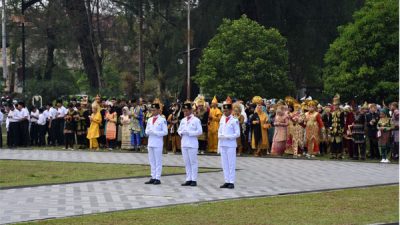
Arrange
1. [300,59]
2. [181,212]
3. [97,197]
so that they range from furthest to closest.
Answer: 1. [300,59]
2. [97,197]
3. [181,212]

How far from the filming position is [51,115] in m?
32.8

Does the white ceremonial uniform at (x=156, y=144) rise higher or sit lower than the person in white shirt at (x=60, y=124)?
lower

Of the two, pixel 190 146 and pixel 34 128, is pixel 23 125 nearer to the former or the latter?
pixel 34 128

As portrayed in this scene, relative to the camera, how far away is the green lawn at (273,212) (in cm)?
1268

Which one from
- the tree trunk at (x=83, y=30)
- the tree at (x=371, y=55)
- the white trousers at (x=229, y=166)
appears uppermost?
the tree trunk at (x=83, y=30)

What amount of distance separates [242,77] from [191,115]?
19640 millimetres

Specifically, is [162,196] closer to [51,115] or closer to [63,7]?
[51,115]

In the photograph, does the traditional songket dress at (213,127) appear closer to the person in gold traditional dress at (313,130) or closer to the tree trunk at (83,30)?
the person in gold traditional dress at (313,130)

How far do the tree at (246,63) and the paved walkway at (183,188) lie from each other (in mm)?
13021

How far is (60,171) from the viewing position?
71.0 ft

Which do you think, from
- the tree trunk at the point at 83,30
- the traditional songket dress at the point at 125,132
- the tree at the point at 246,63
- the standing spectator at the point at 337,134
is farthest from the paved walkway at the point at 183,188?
the tree trunk at the point at 83,30

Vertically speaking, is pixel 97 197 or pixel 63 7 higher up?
pixel 63 7

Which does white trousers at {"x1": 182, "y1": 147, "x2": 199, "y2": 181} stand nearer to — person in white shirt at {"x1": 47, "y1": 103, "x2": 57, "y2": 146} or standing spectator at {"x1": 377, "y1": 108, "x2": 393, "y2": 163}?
standing spectator at {"x1": 377, "y1": 108, "x2": 393, "y2": 163}

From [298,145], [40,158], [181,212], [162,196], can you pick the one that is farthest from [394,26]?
[181,212]
